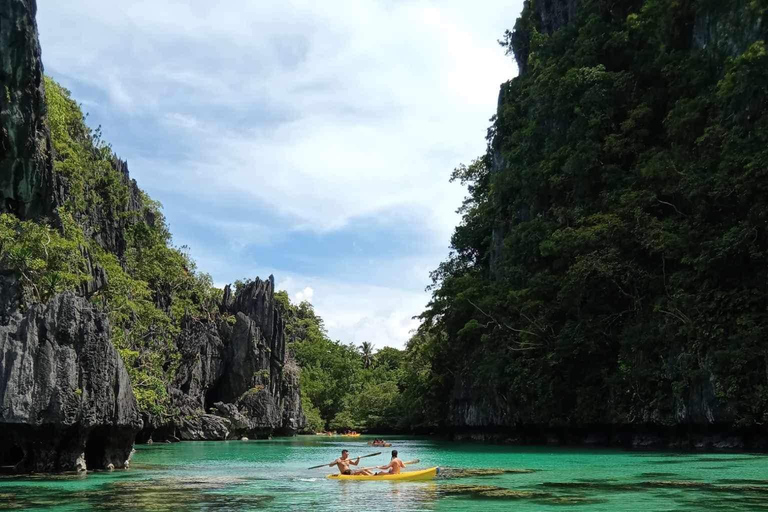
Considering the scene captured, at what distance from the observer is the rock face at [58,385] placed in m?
15.6

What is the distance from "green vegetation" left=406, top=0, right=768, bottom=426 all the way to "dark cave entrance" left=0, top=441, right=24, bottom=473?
20.5 m

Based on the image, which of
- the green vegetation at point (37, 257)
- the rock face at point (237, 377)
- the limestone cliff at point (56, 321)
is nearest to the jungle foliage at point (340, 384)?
the rock face at point (237, 377)

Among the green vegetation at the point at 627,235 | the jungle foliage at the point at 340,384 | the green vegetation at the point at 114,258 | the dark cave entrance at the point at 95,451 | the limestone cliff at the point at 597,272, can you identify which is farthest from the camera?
the jungle foliage at the point at 340,384

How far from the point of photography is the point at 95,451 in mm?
19703

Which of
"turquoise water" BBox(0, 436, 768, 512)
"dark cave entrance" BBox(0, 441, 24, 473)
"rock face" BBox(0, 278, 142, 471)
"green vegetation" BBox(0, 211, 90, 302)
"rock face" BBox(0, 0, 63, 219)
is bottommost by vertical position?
"turquoise water" BBox(0, 436, 768, 512)

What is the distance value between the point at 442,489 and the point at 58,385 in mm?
8414

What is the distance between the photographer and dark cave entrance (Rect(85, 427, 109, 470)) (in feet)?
64.0

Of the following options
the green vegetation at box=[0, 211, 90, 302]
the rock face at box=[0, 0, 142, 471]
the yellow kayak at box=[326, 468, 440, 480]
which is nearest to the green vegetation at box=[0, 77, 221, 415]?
the green vegetation at box=[0, 211, 90, 302]

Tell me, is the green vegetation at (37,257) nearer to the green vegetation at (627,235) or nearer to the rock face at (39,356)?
the rock face at (39,356)

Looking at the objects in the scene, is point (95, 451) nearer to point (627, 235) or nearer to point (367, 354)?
point (627, 235)

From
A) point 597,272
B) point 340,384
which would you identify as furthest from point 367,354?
point 597,272

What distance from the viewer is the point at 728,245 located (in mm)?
24359

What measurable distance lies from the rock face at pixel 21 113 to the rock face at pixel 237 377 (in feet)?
78.3

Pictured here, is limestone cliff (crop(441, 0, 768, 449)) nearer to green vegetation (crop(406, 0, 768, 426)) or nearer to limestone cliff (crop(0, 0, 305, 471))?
green vegetation (crop(406, 0, 768, 426))
